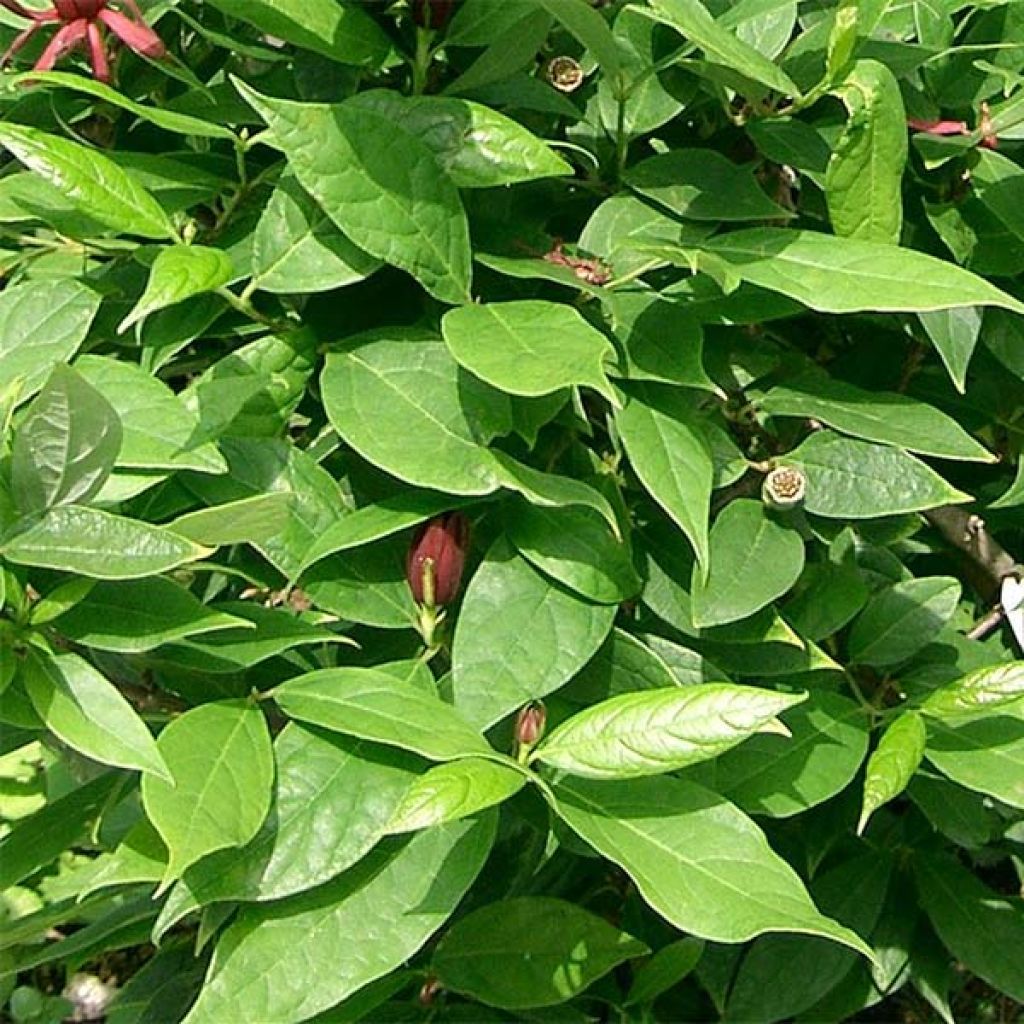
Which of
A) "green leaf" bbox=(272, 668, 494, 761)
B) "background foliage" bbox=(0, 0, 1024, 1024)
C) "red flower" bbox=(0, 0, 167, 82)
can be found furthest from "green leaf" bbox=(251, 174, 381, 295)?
"green leaf" bbox=(272, 668, 494, 761)

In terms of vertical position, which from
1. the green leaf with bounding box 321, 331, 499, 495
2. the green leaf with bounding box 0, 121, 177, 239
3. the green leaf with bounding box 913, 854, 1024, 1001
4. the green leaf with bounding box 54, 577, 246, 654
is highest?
the green leaf with bounding box 0, 121, 177, 239

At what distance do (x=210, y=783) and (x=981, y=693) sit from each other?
0.45 m

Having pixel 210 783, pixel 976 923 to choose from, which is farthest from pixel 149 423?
pixel 976 923

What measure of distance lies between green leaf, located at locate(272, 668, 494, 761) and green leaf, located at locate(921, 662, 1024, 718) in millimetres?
310

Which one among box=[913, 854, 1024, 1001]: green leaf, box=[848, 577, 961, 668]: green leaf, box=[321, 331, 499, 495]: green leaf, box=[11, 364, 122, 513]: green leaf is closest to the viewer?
box=[11, 364, 122, 513]: green leaf

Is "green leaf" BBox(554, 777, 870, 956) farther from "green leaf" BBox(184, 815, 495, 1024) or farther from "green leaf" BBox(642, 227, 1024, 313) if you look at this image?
"green leaf" BBox(642, 227, 1024, 313)

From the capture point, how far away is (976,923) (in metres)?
1.25

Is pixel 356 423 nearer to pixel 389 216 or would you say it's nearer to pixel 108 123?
pixel 389 216

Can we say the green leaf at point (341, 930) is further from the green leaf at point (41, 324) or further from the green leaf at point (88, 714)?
the green leaf at point (41, 324)

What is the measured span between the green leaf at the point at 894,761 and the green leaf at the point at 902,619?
0.08m

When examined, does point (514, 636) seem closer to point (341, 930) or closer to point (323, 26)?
point (341, 930)

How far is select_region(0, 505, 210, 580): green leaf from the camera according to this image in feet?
2.25

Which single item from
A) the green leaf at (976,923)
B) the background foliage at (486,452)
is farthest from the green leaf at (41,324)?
the green leaf at (976,923)

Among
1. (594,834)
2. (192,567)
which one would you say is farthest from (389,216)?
(594,834)
